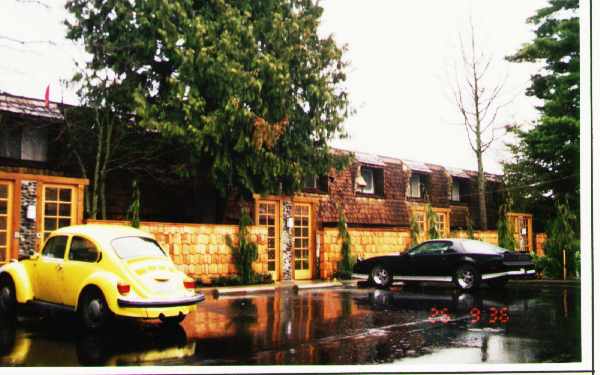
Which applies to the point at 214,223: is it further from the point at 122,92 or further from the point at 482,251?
the point at 482,251

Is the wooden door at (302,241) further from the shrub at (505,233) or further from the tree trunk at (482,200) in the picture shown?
the tree trunk at (482,200)

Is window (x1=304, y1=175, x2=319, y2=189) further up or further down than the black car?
further up

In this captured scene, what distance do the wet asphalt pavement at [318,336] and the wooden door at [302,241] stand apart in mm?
5087

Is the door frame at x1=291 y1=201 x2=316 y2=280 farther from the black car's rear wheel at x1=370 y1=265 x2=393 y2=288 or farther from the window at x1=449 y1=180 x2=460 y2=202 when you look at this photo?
the window at x1=449 y1=180 x2=460 y2=202

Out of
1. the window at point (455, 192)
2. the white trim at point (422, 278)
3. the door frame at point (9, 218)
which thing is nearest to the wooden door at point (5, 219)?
the door frame at point (9, 218)

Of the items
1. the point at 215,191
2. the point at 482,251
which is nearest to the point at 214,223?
the point at 215,191

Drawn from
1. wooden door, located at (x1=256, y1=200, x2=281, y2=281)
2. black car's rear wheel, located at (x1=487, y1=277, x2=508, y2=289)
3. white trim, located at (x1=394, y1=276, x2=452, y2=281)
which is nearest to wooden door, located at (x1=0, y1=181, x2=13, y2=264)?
wooden door, located at (x1=256, y1=200, x2=281, y2=281)

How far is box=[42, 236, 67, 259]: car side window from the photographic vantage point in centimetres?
911

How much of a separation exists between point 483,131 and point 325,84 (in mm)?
4393

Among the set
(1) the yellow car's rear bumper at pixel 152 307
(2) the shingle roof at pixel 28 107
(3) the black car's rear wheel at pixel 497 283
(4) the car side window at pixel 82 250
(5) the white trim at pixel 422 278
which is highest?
(2) the shingle roof at pixel 28 107

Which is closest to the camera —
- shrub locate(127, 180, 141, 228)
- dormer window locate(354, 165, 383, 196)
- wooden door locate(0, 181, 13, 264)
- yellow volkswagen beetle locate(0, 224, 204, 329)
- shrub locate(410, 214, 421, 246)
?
yellow volkswagen beetle locate(0, 224, 204, 329)

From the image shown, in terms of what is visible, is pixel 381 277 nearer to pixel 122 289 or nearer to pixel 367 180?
pixel 367 180

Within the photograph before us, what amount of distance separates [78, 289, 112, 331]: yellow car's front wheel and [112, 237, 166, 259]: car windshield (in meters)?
0.62

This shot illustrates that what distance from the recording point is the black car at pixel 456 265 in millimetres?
14180
